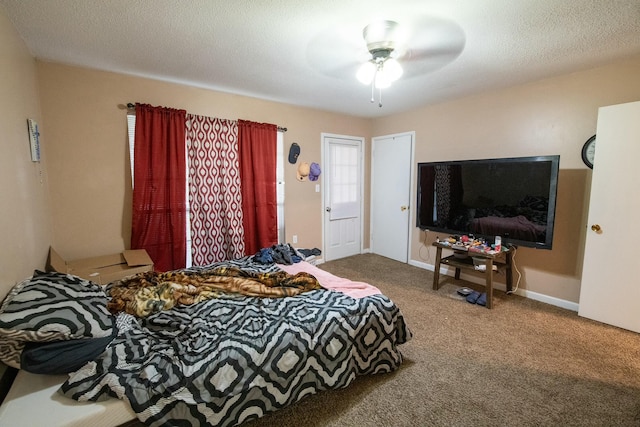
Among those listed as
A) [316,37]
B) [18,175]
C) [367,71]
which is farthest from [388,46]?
[18,175]

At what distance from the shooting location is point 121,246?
2.94 m

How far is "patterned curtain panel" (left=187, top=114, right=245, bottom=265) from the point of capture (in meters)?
3.19

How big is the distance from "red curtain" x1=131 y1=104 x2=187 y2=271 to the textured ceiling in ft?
1.58

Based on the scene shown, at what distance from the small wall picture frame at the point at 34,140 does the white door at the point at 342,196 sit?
3182mm

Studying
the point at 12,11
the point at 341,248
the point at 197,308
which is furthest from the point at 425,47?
the point at 341,248

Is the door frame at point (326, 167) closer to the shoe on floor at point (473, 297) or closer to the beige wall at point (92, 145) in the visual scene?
the beige wall at point (92, 145)

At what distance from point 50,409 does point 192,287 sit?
0.98m

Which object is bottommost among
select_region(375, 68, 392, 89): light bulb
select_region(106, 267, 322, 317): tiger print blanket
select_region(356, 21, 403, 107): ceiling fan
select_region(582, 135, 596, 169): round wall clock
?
select_region(106, 267, 322, 317): tiger print blanket

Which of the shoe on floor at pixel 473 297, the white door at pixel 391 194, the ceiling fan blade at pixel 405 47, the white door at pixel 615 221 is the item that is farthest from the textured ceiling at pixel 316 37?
the shoe on floor at pixel 473 297

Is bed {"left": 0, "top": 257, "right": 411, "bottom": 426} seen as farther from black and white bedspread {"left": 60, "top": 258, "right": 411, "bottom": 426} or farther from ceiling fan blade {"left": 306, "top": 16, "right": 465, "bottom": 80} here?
ceiling fan blade {"left": 306, "top": 16, "right": 465, "bottom": 80}

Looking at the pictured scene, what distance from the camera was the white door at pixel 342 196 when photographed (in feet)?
14.8

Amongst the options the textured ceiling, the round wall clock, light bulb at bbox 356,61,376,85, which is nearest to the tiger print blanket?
light bulb at bbox 356,61,376,85

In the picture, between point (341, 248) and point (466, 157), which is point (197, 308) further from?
point (466, 157)

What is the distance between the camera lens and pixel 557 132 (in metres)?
2.90
